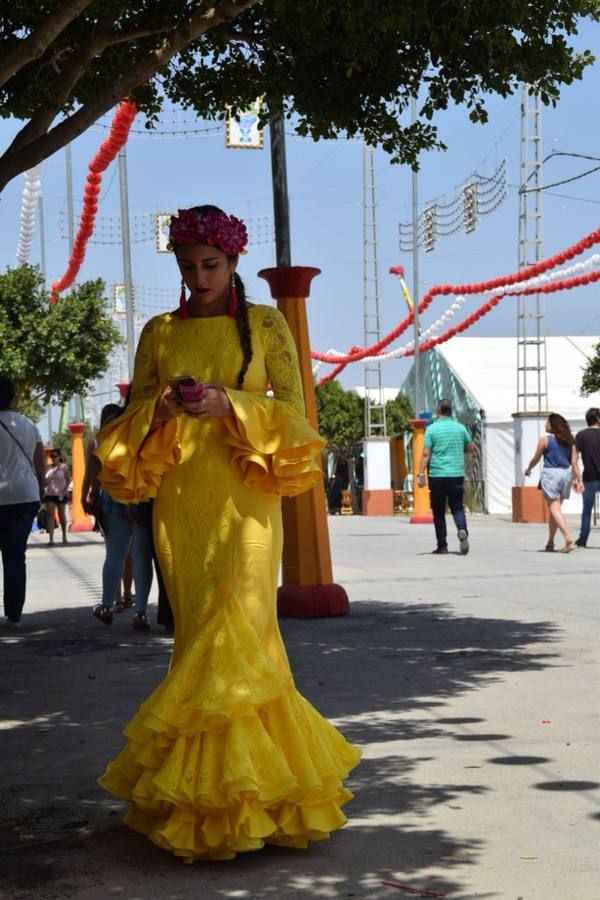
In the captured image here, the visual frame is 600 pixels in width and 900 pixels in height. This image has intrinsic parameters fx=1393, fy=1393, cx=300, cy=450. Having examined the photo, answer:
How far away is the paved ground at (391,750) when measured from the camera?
13.4 ft

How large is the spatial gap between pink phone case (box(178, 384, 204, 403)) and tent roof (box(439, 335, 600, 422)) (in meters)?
31.5

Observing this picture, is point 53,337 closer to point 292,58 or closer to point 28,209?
point 28,209

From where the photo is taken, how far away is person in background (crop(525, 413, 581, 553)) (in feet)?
55.5

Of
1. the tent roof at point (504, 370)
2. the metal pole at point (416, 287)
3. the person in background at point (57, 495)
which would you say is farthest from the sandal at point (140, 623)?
the tent roof at point (504, 370)

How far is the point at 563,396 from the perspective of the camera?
40.3m

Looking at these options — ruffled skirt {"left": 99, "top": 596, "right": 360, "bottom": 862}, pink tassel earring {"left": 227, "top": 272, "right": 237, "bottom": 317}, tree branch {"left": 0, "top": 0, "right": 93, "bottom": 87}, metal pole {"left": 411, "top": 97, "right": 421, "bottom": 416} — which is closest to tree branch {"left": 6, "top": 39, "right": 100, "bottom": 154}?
tree branch {"left": 0, "top": 0, "right": 93, "bottom": 87}

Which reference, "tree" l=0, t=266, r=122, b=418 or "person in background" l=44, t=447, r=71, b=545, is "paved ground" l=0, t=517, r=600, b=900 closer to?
"person in background" l=44, t=447, r=71, b=545

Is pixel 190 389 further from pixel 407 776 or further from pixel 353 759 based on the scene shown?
pixel 407 776

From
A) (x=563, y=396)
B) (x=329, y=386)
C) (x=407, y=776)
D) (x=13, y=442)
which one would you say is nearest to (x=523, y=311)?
(x=563, y=396)

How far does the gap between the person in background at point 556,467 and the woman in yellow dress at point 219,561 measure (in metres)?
12.4

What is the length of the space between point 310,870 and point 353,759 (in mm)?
517

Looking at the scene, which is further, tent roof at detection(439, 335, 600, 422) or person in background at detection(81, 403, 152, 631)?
tent roof at detection(439, 335, 600, 422)

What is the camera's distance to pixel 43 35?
21.7 ft

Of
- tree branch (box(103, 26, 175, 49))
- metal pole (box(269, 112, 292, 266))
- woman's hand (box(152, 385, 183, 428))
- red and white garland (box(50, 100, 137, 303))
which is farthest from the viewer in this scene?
red and white garland (box(50, 100, 137, 303))
